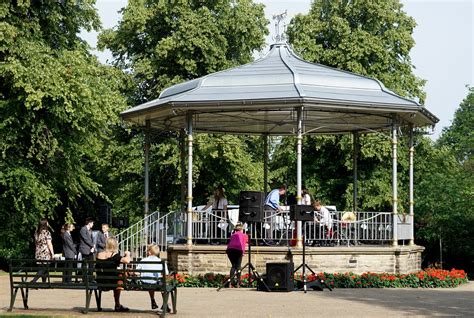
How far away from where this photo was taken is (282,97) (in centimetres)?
2491

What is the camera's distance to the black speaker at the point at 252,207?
22.2m

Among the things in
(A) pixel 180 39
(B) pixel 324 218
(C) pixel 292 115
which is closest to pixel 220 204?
(B) pixel 324 218

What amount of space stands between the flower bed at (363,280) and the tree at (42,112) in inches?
343

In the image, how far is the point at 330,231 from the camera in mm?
26156

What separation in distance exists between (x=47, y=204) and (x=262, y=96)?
35.0 ft

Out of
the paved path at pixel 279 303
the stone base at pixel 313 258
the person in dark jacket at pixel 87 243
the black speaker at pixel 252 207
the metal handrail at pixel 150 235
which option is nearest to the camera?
the paved path at pixel 279 303

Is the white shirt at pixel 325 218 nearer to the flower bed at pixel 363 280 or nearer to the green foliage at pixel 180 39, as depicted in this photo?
the flower bed at pixel 363 280

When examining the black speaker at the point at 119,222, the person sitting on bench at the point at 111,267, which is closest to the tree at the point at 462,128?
the black speaker at the point at 119,222

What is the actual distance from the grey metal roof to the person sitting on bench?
8179 mm

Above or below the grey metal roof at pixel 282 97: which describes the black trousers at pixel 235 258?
below

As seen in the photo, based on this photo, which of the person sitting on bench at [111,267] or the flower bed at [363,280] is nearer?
the person sitting on bench at [111,267]

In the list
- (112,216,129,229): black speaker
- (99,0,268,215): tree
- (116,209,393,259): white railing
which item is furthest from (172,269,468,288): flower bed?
(99,0,268,215): tree

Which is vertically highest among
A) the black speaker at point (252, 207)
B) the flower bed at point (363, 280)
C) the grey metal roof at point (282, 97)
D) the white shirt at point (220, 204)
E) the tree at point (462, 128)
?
the tree at point (462, 128)

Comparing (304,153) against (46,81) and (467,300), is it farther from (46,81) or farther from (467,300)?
(467,300)
